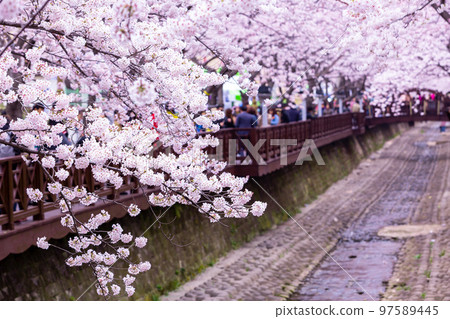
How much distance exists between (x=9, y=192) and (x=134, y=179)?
14.7 feet

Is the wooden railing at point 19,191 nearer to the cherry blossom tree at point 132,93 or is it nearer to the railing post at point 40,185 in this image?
the railing post at point 40,185

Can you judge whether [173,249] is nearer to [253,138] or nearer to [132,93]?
[253,138]

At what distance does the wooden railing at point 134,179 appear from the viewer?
10.0 meters

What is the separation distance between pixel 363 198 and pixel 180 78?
27.4m

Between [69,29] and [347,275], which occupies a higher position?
[69,29]

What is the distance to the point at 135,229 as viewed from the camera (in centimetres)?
1561

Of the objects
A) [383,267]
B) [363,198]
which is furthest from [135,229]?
[363,198]

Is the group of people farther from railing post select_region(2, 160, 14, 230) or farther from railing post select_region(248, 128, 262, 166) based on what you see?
railing post select_region(2, 160, 14, 230)

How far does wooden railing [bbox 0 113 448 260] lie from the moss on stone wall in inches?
34.4

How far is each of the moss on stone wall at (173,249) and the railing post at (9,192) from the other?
1162mm

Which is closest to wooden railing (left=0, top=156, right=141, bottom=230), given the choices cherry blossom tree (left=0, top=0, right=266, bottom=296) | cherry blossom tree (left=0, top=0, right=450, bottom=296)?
cherry blossom tree (left=0, top=0, right=450, bottom=296)

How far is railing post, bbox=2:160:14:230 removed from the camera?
32.6 ft

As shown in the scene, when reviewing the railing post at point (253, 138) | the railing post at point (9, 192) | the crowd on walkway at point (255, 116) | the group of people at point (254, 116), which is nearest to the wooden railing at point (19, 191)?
the railing post at point (9, 192)
